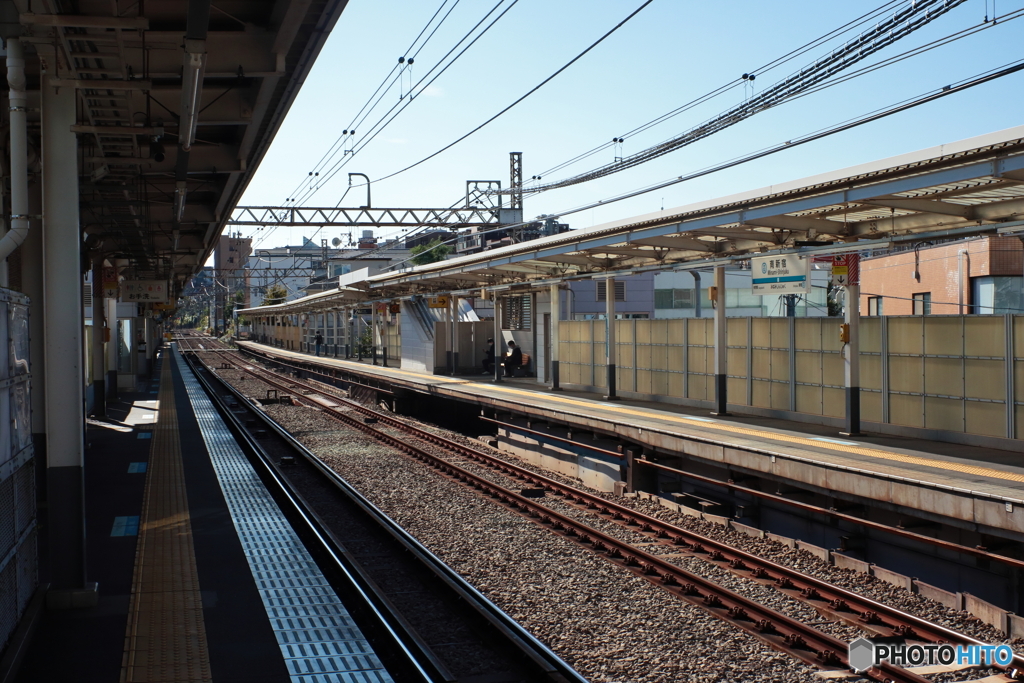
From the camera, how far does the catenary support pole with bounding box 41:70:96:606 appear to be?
614 centimetres

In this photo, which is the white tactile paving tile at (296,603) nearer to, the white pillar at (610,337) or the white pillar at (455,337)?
the white pillar at (610,337)

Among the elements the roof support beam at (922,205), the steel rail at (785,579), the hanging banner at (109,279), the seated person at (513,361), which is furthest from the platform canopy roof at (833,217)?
the hanging banner at (109,279)

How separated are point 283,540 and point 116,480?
437cm

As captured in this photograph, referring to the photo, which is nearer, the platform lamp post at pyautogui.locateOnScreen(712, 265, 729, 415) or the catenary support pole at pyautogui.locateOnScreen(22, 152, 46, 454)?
the catenary support pole at pyautogui.locateOnScreen(22, 152, 46, 454)

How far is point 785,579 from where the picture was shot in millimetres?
7598

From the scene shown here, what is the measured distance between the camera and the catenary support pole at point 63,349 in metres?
6.14

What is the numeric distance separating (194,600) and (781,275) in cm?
907

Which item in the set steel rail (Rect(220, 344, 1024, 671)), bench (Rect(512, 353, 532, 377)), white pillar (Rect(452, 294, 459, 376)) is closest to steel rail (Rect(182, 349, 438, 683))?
steel rail (Rect(220, 344, 1024, 671))

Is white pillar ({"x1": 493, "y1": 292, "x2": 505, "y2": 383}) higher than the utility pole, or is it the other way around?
the utility pole

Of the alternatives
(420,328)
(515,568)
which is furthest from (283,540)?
(420,328)

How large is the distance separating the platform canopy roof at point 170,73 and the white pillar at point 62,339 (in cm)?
24

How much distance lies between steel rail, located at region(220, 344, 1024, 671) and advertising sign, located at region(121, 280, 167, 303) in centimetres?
1513

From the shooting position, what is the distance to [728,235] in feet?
40.8

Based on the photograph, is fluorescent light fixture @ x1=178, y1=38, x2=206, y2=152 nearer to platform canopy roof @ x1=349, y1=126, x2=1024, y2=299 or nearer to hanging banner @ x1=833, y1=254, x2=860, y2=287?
platform canopy roof @ x1=349, y1=126, x2=1024, y2=299
